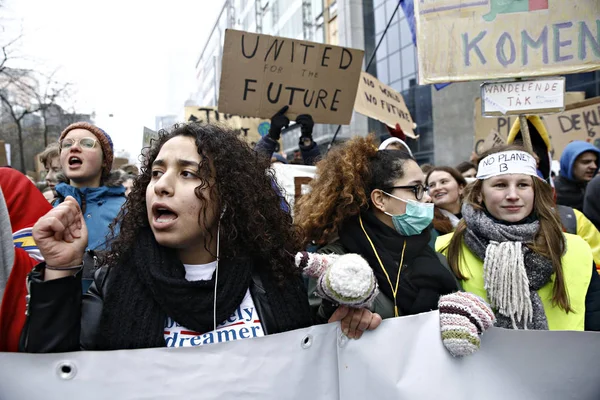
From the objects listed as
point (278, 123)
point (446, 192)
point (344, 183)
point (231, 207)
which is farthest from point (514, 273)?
point (278, 123)

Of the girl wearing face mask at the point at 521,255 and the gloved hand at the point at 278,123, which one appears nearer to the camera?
the girl wearing face mask at the point at 521,255

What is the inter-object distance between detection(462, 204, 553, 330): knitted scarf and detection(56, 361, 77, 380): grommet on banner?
5.57 ft

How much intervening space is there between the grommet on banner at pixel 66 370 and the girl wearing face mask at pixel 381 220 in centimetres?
109

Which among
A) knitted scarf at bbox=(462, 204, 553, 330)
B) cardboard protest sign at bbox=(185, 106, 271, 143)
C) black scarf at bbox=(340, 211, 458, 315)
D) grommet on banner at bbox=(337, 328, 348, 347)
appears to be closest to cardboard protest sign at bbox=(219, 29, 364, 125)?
black scarf at bbox=(340, 211, 458, 315)

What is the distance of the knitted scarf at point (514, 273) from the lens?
2.05m

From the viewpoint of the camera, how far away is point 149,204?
1508 millimetres

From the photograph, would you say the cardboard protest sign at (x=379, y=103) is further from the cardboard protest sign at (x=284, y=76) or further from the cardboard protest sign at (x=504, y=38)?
the cardboard protest sign at (x=504, y=38)

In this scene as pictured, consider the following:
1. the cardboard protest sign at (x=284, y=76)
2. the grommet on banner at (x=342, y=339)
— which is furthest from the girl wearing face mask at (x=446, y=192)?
the grommet on banner at (x=342, y=339)

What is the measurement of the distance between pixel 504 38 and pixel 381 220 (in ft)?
5.96

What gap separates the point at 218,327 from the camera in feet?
4.88

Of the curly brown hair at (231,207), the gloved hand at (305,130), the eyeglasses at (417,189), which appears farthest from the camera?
the gloved hand at (305,130)

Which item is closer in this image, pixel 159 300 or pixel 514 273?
pixel 159 300

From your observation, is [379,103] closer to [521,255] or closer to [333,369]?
[521,255]

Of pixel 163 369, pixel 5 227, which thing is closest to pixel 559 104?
pixel 163 369
